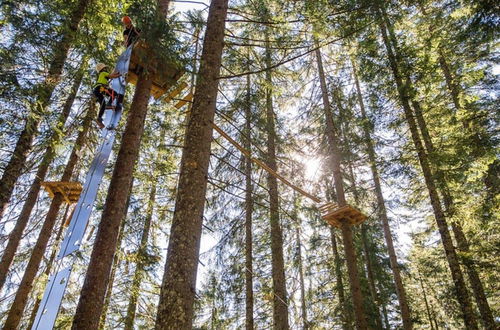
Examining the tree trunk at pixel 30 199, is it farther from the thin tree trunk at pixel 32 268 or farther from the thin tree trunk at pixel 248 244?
the thin tree trunk at pixel 248 244

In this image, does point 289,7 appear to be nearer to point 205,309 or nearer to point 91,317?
point 91,317

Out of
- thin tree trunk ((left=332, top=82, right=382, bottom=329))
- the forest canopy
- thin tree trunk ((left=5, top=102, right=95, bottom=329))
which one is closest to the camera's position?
the forest canopy

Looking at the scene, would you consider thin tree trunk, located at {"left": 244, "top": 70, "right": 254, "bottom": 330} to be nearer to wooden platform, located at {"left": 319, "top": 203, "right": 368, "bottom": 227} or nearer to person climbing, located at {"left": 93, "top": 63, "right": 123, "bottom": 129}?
wooden platform, located at {"left": 319, "top": 203, "right": 368, "bottom": 227}

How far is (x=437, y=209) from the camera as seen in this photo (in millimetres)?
7523

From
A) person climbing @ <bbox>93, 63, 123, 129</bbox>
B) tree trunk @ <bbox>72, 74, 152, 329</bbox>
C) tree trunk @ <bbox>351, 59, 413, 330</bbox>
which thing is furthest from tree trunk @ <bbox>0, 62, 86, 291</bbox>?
tree trunk @ <bbox>351, 59, 413, 330</bbox>

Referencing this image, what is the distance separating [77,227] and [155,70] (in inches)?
119

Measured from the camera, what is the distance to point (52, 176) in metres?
10.1

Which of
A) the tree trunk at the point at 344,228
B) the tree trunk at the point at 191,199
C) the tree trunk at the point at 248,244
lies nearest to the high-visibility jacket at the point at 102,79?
the tree trunk at the point at 191,199

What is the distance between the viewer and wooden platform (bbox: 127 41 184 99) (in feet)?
17.0

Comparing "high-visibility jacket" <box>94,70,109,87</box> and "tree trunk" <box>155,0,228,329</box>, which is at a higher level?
"high-visibility jacket" <box>94,70,109,87</box>

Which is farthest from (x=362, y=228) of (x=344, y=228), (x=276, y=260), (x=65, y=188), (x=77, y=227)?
(x=77, y=227)

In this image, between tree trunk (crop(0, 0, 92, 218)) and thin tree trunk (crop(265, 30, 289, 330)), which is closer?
tree trunk (crop(0, 0, 92, 218))

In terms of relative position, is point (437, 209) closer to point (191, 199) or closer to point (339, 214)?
point (339, 214)

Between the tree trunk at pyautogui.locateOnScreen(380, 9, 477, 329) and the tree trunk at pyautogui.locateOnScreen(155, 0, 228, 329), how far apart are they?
5.33 meters
